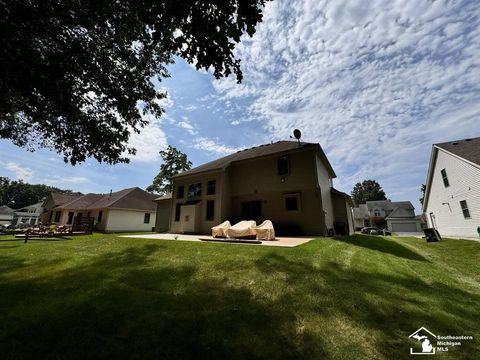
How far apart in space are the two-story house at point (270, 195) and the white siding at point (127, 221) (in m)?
13.2

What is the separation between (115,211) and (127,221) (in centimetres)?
211

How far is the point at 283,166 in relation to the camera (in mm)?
15383

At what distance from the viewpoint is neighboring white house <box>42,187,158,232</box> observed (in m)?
27.5

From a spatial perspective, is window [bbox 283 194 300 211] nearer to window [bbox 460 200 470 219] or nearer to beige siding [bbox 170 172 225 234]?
beige siding [bbox 170 172 225 234]

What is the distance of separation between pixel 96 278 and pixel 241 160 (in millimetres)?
13076

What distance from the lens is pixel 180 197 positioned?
1944 cm

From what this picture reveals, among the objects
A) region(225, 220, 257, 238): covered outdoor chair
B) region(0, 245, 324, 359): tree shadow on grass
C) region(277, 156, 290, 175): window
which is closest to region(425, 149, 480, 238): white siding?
region(277, 156, 290, 175): window

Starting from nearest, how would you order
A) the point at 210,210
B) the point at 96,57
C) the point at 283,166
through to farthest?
the point at 96,57, the point at 283,166, the point at 210,210

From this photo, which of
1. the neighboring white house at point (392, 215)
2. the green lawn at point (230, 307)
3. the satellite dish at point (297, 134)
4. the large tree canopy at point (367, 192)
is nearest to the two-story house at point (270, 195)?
the satellite dish at point (297, 134)

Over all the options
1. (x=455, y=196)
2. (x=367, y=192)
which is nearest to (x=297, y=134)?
(x=455, y=196)

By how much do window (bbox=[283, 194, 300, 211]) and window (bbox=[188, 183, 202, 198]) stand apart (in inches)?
287

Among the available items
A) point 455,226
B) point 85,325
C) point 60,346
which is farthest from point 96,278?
point 455,226

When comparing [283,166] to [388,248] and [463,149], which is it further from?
[463,149]

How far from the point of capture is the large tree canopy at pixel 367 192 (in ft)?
241
